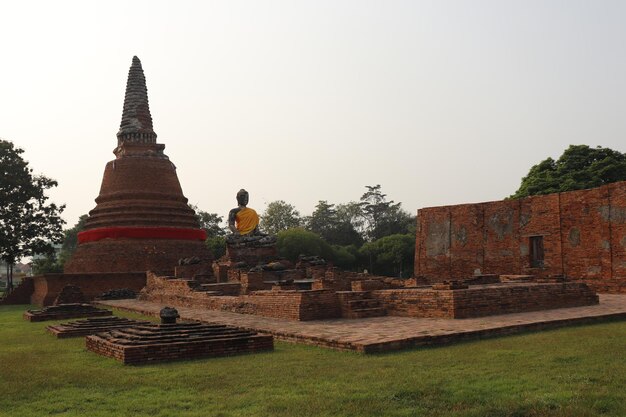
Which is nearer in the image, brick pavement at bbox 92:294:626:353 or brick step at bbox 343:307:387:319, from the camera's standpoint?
brick pavement at bbox 92:294:626:353

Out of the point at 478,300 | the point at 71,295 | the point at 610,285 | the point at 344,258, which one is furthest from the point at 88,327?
the point at 344,258

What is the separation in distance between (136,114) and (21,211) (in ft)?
20.6

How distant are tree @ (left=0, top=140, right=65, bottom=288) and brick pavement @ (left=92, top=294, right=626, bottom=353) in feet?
55.4

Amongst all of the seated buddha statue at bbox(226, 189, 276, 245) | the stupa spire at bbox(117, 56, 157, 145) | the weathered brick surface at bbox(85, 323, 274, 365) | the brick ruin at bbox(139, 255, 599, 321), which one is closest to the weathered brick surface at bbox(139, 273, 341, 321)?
the brick ruin at bbox(139, 255, 599, 321)

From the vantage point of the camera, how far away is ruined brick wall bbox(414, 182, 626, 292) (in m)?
16.8

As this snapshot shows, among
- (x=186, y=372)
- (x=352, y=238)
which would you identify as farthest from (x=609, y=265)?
(x=352, y=238)

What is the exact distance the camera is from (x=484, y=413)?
407 cm

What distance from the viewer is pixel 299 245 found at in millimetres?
36688

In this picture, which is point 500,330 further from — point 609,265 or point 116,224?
point 116,224

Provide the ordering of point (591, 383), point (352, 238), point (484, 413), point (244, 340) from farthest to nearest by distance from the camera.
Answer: point (352, 238) → point (244, 340) → point (591, 383) → point (484, 413)

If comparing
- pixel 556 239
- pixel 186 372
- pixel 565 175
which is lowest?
pixel 186 372

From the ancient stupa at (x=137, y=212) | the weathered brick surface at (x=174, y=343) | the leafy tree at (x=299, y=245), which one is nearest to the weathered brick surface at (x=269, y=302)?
the weathered brick surface at (x=174, y=343)

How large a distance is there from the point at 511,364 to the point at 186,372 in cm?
317

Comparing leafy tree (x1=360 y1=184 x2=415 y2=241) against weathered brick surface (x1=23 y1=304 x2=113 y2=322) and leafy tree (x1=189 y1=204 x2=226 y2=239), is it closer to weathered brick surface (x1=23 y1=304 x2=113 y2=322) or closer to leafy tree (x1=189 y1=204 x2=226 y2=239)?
leafy tree (x1=189 y1=204 x2=226 y2=239)
